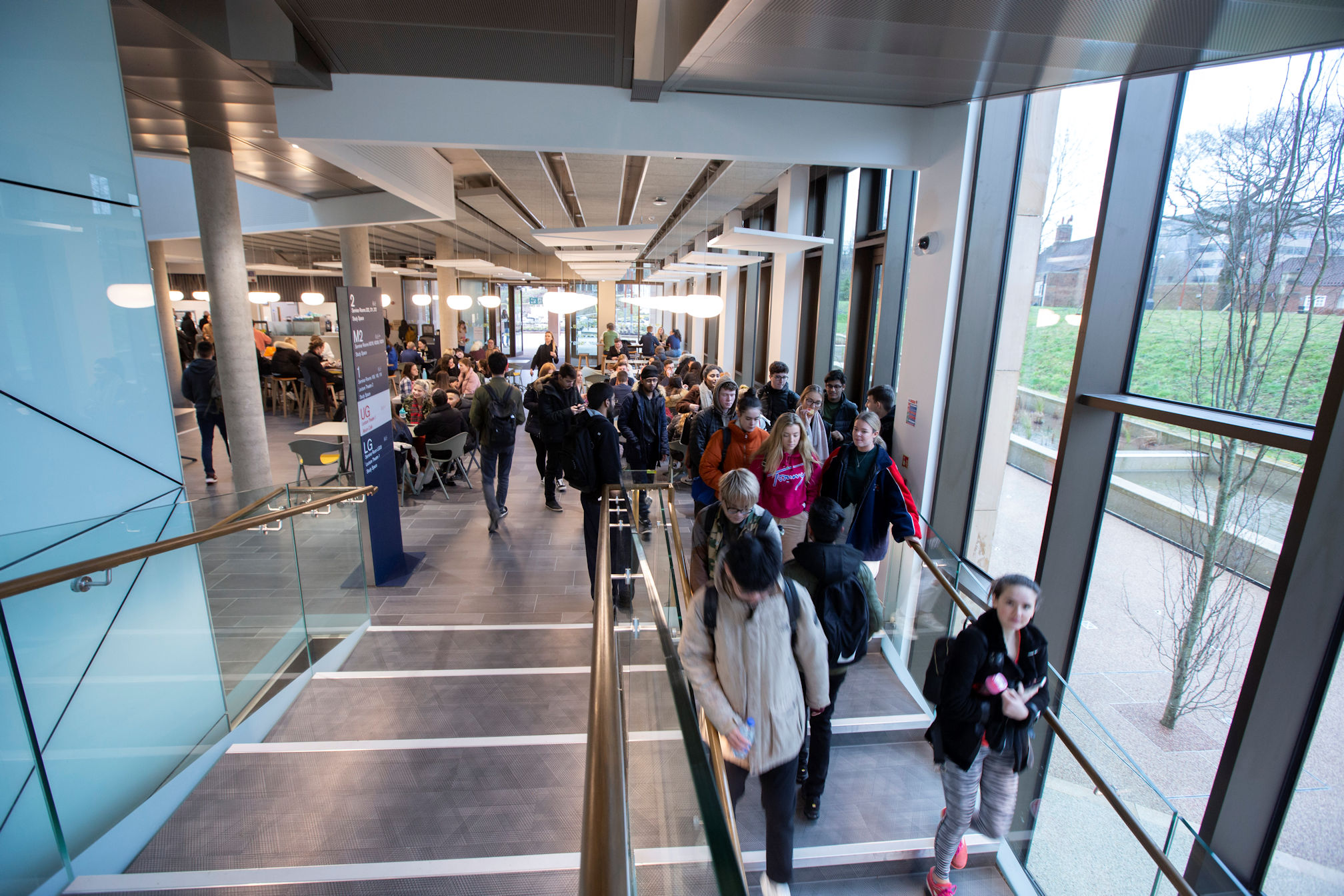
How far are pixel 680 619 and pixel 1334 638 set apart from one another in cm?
256

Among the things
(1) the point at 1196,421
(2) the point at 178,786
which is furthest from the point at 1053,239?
(2) the point at 178,786

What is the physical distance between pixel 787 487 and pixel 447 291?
56.2ft

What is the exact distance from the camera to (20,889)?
205 centimetres

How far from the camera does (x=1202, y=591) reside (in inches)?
126

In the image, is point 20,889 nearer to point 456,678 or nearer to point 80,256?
point 456,678

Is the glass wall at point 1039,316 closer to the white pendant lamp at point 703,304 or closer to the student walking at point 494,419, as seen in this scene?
the white pendant lamp at point 703,304

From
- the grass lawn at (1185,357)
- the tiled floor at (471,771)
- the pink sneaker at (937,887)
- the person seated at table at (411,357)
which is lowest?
the pink sneaker at (937,887)

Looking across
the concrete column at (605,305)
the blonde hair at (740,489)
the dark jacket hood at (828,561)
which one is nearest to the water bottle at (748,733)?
the dark jacket hood at (828,561)

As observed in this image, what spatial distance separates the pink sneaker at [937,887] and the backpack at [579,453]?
10.6 ft

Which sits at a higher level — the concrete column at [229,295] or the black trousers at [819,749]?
the concrete column at [229,295]

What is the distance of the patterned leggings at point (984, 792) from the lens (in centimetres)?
262

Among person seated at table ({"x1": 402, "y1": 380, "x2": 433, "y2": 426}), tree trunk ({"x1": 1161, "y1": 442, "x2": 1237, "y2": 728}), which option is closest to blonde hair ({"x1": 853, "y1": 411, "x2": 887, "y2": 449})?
tree trunk ({"x1": 1161, "y1": 442, "x2": 1237, "y2": 728})

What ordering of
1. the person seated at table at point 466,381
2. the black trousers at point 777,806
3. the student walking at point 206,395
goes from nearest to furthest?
the black trousers at point 777,806 → the student walking at point 206,395 → the person seated at table at point 466,381

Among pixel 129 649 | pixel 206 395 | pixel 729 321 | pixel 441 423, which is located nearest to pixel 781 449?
pixel 129 649
